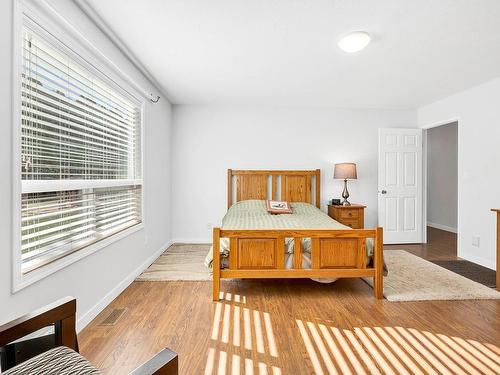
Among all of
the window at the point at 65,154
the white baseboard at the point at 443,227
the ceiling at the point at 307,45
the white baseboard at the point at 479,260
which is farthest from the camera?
the white baseboard at the point at 443,227

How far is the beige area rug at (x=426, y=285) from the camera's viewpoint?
263 cm

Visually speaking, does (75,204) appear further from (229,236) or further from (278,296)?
(278,296)

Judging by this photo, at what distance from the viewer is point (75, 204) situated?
2.09 metres

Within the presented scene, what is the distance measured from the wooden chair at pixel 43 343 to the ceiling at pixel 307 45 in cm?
198

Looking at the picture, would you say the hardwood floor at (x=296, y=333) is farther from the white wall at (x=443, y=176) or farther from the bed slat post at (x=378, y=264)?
the white wall at (x=443, y=176)

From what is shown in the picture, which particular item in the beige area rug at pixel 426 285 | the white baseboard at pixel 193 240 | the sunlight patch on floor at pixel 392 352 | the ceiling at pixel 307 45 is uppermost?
the ceiling at pixel 307 45

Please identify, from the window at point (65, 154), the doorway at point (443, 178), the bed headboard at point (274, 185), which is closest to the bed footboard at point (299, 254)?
the window at point (65, 154)

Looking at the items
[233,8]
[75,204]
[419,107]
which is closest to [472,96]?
[419,107]

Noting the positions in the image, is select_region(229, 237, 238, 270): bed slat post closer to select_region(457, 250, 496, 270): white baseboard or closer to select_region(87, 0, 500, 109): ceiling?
select_region(87, 0, 500, 109): ceiling

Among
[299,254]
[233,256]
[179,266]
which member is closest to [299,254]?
[299,254]

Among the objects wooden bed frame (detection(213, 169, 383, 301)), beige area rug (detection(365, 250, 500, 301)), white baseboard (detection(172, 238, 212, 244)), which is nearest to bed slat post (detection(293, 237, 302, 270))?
wooden bed frame (detection(213, 169, 383, 301))

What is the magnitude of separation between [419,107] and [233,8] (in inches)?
160

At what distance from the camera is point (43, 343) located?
1.09 metres

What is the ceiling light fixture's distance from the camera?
2.35 m
